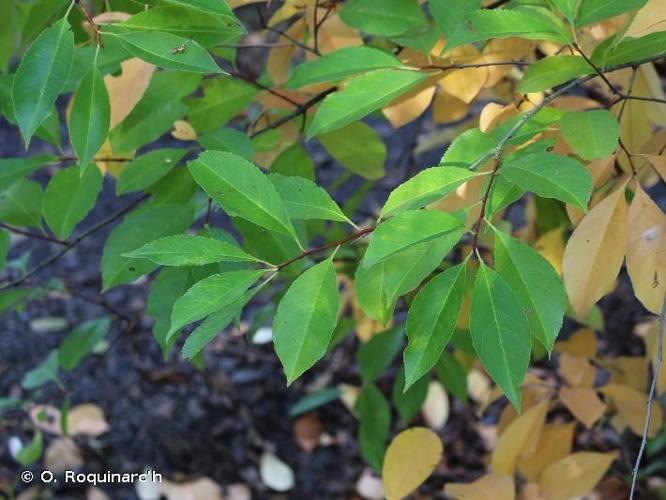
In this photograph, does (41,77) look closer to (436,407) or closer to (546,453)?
(546,453)

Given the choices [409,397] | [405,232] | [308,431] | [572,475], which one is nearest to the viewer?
[405,232]

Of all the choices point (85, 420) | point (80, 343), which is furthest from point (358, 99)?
point (85, 420)

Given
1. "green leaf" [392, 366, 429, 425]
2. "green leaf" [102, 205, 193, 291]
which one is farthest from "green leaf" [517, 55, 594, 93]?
"green leaf" [392, 366, 429, 425]

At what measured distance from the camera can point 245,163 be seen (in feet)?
2.49

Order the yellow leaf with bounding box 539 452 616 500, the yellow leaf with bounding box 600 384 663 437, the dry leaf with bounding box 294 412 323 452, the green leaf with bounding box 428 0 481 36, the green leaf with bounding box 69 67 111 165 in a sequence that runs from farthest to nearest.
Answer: the dry leaf with bounding box 294 412 323 452, the yellow leaf with bounding box 600 384 663 437, the yellow leaf with bounding box 539 452 616 500, the green leaf with bounding box 428 0 481 36, the green leaf with bounding box 69 67 111 165

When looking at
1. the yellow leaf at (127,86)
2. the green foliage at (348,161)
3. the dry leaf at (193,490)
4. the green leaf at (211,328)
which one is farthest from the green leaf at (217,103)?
the dry leaf at (193,490)

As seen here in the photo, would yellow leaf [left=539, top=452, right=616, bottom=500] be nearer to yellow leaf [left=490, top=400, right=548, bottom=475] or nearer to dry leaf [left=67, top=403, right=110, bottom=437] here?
yellow leaf [left=490, top=400, right=548, bottom=475]

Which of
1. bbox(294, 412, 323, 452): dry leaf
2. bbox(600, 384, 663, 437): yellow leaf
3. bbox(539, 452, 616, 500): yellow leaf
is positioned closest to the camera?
bbox(539, 452, 616, 500): yellow leaf

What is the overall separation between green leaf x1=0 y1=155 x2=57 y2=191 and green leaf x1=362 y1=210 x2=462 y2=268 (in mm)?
600

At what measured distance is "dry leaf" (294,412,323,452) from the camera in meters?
2.33

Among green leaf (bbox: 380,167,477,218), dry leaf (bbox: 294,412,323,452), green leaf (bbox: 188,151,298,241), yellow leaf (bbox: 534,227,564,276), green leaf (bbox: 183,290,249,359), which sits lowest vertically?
dry leaf (bbox: 294,412,323,452)

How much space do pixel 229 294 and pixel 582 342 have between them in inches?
42.8

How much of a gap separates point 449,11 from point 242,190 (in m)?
0.37

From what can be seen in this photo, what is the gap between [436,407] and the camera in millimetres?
2375
